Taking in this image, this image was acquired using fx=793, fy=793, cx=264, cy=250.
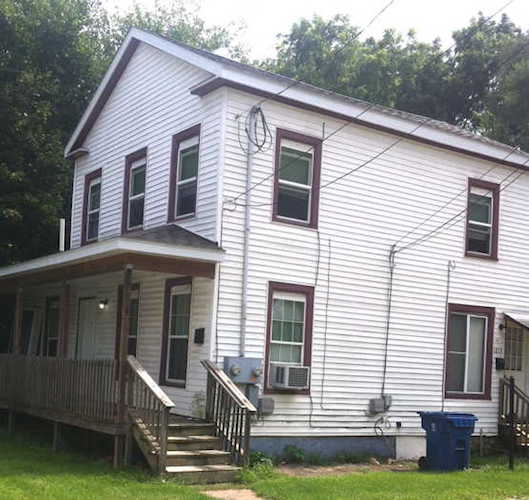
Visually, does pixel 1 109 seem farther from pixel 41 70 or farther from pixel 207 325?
pixel 207 325

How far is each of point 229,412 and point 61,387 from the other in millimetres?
3566

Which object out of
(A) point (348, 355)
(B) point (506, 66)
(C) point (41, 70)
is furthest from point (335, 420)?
(B) point (506, 66)

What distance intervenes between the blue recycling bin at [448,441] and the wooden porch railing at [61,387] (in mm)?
5363

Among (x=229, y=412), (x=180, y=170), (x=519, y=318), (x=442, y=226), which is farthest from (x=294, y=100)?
(x=519, y=318)

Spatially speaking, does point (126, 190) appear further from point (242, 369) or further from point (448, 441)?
point (448, 441)

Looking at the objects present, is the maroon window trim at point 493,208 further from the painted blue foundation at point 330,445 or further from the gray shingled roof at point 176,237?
the gray shingled roof at point 176,237

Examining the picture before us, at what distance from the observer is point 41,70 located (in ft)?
81.8

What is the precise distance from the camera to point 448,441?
13.2 m

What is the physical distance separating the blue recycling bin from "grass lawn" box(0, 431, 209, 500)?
483cm

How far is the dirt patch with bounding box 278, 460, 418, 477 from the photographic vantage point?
42.0 ft

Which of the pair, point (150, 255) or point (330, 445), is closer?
point (150, 255)

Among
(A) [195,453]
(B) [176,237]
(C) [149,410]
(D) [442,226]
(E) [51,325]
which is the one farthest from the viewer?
(E) [51,325]

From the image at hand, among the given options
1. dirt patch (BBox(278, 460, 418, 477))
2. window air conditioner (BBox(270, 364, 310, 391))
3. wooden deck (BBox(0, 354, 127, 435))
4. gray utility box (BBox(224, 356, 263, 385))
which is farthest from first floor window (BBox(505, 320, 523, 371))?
wooden deck (BBox(0, 354, 127, 435))

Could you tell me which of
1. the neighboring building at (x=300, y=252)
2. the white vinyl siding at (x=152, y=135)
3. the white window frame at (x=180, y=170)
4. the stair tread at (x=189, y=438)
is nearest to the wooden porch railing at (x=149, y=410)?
the stair tread at (x=189, y=438)
